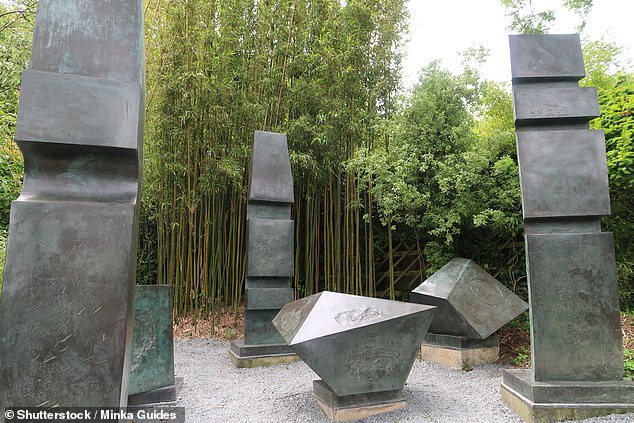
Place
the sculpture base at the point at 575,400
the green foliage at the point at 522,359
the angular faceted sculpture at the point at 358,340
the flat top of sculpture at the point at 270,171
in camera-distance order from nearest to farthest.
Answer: the sculpture base at the point at 575,400 < the angular faceted sculpture at the point at 358,340 < the green foliage at the point at 522,359 < the flat top of sculpture at the point at 270,171

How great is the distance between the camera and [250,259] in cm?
500

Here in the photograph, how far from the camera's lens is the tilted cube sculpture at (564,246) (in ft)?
9.20

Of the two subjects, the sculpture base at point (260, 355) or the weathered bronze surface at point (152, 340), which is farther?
the sculpture base at point (260, 355)

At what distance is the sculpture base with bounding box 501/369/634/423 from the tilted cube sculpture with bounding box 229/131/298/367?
290cm

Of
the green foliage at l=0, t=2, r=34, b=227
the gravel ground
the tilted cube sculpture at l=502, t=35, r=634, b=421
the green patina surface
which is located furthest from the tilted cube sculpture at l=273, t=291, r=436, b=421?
the green foliage at l=0, t=2, r=34, b=227

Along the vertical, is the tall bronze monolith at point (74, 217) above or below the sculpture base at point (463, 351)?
above

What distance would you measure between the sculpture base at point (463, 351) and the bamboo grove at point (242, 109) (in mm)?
1919

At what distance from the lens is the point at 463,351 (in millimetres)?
4520

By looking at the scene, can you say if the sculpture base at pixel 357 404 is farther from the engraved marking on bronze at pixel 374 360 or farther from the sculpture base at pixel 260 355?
the sculpture base at pixel 260 355

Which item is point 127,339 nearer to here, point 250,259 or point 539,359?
point 539,359

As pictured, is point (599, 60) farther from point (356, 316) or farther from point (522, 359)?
point (356, 316)

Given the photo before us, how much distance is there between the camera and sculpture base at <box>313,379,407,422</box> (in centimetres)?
296

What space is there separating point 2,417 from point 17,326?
29 cm

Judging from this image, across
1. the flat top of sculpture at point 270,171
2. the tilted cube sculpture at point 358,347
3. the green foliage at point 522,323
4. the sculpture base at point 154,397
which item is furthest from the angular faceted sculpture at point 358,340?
the green foliage at point 522,323
